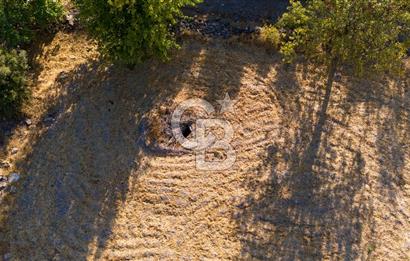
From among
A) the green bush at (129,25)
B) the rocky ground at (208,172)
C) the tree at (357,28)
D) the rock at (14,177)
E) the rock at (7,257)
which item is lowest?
the rock at (7,257)

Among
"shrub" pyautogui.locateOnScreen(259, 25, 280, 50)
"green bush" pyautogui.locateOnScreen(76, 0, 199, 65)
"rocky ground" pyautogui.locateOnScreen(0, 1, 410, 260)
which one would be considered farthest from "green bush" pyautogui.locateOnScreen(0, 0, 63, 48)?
"shrub" pyautogui.locateOnScreen(259, 25, 280, 50)

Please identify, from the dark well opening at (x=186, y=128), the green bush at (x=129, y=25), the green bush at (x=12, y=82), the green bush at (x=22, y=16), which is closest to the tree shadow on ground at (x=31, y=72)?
the green bush at (x=12, y=82)

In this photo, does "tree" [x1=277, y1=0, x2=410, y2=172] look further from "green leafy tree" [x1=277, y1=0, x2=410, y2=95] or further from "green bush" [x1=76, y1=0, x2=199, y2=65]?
"green bush" [x1=76, y1=0, x2=199, y2=65]

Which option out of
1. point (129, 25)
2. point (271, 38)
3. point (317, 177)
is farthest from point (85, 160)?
point (271, 38)

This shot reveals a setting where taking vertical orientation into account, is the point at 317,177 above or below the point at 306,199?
above

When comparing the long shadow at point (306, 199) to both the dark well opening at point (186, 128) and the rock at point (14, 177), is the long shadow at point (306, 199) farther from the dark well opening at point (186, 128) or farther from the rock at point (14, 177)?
the rock at point (14, 177)

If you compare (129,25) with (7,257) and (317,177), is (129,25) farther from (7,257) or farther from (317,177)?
(7,257)
